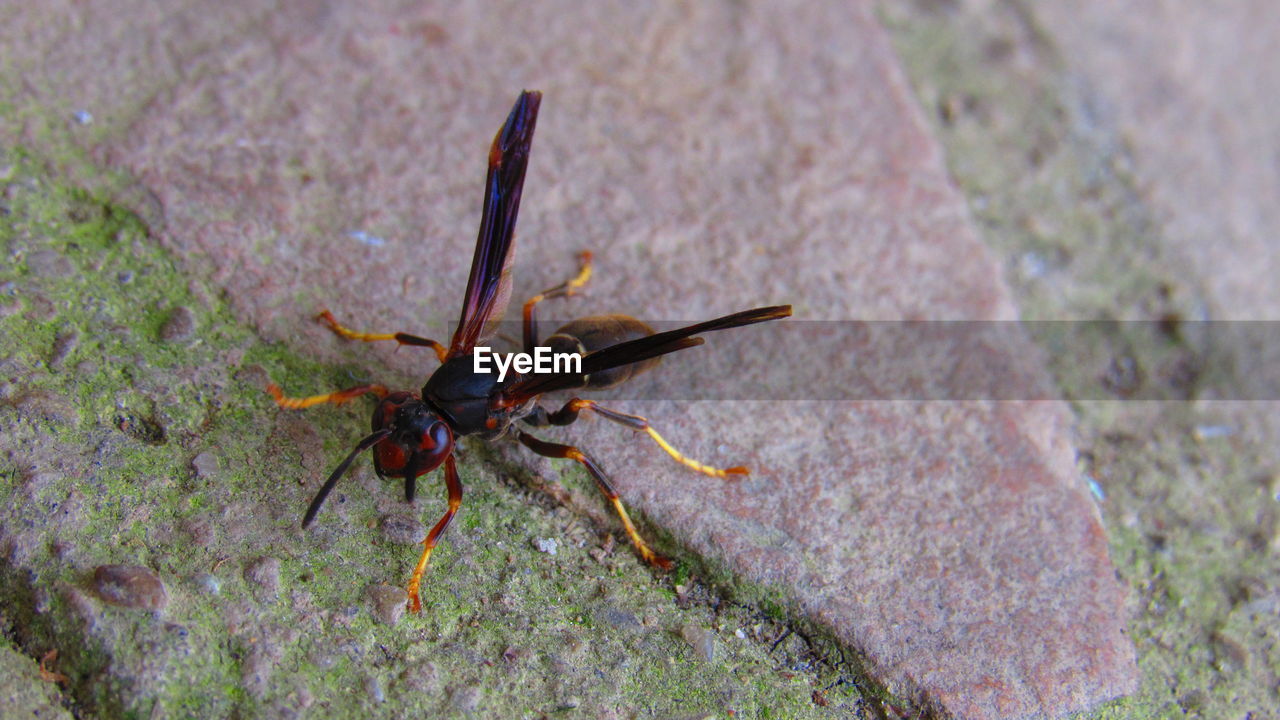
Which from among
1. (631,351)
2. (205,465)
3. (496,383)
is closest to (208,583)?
(205,465)

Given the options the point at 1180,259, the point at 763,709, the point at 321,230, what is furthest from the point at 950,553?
the point at 321,230

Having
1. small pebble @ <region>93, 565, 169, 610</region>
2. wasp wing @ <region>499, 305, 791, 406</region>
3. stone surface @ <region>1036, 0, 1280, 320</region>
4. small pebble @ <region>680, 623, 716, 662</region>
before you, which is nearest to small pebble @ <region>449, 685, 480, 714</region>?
small pebble @ <region>680, 623, 716, 662</region>

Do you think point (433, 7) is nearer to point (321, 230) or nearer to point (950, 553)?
point (321, 230)

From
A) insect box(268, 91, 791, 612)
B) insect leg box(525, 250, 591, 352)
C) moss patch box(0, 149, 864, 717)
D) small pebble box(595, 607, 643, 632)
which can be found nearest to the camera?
moss patch box(0, 149, 864, 717)

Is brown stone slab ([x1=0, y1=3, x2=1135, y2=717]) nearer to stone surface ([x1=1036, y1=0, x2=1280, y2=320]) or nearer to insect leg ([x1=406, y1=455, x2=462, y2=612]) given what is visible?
insect leg ([x1=406, y1=455, x2=462, y2=612])

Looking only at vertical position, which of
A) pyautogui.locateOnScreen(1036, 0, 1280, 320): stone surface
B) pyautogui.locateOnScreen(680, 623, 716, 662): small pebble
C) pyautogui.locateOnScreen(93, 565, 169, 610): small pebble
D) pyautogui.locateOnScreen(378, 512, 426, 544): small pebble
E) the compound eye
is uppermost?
pyautogui.locateOnScreen(93, 565, 169, 610): small pebble

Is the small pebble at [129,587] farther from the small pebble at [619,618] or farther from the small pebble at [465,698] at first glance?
the small pebble at [619,618]
